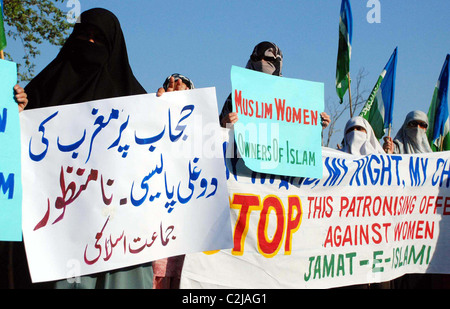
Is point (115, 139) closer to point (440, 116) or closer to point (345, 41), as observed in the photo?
point (345, 41)

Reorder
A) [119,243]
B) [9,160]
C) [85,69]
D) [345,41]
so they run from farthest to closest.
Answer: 1. [345,41]
2. [85,69]
3. [119,243]
4. [9,160]

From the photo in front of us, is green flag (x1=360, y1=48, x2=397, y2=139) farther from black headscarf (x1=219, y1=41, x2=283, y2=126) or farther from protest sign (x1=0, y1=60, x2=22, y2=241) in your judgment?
protest sign (x1=0, y1=60, x2=22, y2=241)

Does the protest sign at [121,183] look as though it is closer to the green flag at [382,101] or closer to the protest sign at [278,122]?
the protest sign at [278,122]

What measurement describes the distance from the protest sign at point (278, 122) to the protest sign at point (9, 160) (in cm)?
126

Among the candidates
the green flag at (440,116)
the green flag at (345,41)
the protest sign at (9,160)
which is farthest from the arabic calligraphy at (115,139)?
the green flag at (440,116)

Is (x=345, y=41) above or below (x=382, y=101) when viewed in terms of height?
above

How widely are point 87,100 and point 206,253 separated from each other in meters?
1.21

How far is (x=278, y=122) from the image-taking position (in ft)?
12.3

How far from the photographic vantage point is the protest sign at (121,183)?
9.27ft

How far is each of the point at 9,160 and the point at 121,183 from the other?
1.78ft

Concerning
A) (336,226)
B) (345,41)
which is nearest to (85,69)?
(336,226)
